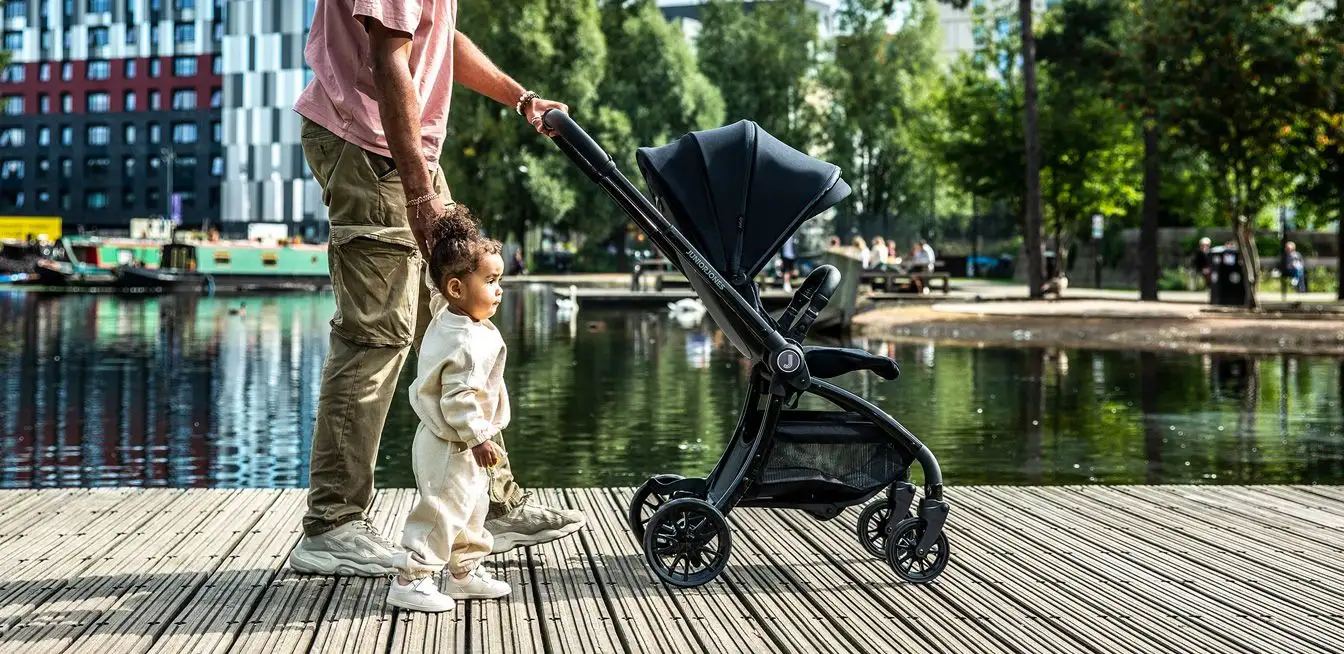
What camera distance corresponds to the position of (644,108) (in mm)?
60469

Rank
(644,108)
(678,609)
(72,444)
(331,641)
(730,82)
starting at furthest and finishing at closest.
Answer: (730,82)
(644,108)
(72,444)
(678,609)
(331,641)

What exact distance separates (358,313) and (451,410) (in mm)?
704

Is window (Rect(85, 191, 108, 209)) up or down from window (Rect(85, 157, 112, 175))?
down

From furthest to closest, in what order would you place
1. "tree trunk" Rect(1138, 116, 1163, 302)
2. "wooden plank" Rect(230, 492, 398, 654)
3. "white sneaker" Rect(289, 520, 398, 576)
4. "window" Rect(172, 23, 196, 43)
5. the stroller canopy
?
"window" Rect(172, 23, 196, 43) → "tree trunk" Rect(1138, 116, 1163, 302) → the stroller canopy → "white sneaker" Rect(289, 520, 398, 576) → "wooden plank" Rect(230, 492, 398, 654)

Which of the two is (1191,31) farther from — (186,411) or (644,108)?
(644,108)

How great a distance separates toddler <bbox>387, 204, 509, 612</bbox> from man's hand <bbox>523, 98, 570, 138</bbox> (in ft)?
2.05

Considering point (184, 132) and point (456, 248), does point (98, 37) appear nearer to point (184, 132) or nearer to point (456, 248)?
point (184, 132)

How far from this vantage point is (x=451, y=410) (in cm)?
432

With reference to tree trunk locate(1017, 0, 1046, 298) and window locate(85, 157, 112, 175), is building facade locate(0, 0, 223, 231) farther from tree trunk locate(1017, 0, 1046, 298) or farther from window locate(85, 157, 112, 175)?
tree trunk locate(1017, 0, 1046, 298)

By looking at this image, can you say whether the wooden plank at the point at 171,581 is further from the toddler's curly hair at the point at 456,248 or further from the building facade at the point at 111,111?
the building facade at the point at 111,111

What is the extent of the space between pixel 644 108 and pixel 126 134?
207ft

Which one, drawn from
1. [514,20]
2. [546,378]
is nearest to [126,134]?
[514,20]

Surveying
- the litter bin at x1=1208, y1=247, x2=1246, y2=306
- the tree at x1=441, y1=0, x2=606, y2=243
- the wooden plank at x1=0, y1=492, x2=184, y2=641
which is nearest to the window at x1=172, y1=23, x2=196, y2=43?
the tree at x1=441, y1=0, x2=606, y2=243

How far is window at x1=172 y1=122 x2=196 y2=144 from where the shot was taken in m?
110
